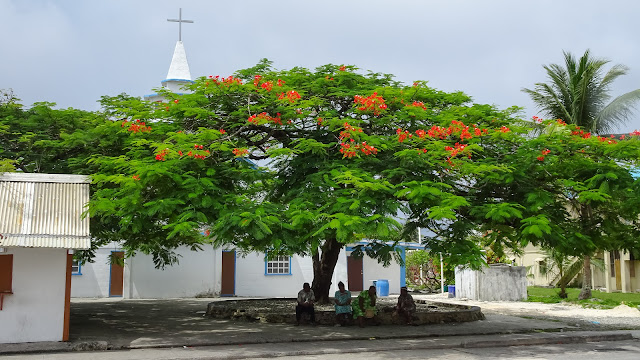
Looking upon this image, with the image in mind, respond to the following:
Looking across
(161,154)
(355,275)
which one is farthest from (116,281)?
(161,154)

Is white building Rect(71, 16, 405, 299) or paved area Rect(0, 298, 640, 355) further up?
white building Rect(71, 16, 405, 299)

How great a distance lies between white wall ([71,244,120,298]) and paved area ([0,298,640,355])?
7.71 meters

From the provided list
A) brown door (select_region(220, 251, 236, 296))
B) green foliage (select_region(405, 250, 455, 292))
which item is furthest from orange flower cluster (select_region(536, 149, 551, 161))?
green foliage (select_region(405, 250, 455, 292))

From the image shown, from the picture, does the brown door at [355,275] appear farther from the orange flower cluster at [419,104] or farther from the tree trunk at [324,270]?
the orange flower cluster at [419,104]

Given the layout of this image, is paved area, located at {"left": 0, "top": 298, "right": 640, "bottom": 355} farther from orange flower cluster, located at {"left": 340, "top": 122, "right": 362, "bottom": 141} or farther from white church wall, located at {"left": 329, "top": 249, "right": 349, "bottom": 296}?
white church wall, located at {"left": 329, "top": 249, "right": 349, "bottom": 296}

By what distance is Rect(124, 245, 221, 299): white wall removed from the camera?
2711cm

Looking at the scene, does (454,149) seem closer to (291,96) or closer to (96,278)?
(291,96)

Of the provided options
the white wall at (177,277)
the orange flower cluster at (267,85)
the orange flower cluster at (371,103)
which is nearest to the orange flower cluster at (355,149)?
the orange flower cluster at (371,103)

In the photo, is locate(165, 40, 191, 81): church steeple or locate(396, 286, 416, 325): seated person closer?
locate(396, 286, 416, 325): seated person

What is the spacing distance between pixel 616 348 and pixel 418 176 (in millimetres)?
5458

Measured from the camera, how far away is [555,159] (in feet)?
44.5

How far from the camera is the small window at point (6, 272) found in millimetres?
12297

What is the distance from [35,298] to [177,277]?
1524 cm

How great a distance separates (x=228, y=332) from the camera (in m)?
14.9
